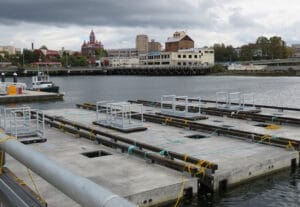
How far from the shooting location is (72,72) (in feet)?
636

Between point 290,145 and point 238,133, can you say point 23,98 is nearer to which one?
point 238,133

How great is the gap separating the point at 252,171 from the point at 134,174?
4707mm

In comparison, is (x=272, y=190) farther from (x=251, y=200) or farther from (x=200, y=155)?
(x=200, y=155)

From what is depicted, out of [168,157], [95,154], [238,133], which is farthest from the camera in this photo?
[238,133]

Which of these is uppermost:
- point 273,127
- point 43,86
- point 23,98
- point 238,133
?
point 43,86

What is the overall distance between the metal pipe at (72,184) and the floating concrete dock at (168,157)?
6760mm

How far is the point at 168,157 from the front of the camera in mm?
14773

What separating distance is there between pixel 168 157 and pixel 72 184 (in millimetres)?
12034

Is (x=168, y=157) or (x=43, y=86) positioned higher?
(x=43, y=86)

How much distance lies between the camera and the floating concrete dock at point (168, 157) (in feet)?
38.3

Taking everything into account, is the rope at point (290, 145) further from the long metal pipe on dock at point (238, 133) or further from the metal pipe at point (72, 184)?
the metal pipe at point (72, 184)

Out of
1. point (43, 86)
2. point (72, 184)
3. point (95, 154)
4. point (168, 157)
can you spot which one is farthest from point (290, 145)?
point (43, 86)

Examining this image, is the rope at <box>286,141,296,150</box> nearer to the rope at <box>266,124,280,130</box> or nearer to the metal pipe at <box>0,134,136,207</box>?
the rope at <box>266,124,280,130</box>

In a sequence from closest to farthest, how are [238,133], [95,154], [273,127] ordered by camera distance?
[95,154], [238,133], [273,127]
